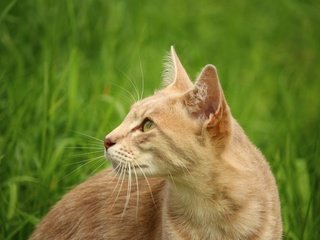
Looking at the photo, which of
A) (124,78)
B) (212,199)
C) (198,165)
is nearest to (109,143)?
(198,165)

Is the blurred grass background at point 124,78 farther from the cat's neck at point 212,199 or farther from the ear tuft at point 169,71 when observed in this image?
the cat's neck at point 212,199

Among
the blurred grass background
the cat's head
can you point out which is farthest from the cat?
the blurred grass background

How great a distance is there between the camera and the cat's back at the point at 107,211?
13.8 feet

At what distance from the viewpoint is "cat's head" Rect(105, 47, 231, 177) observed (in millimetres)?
3881

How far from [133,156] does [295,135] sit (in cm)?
191

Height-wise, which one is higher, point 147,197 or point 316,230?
point 147,197

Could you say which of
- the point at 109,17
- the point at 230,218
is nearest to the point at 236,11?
the point at 109,17

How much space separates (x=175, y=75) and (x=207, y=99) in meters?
0.43

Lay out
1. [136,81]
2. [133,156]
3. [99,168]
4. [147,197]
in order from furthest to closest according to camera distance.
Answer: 1. [136,81]
2. [99,168]
3. [147,197]
4. [133,156]

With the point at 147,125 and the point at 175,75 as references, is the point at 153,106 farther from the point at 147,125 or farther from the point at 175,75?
the point at 175,75

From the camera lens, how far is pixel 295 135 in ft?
18.2

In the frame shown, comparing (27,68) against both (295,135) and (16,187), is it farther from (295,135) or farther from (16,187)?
(295,135)

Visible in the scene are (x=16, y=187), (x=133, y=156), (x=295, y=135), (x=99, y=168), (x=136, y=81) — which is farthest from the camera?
(x=136, y=81)

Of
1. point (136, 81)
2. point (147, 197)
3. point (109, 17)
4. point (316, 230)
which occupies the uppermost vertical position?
point (109, 17)
